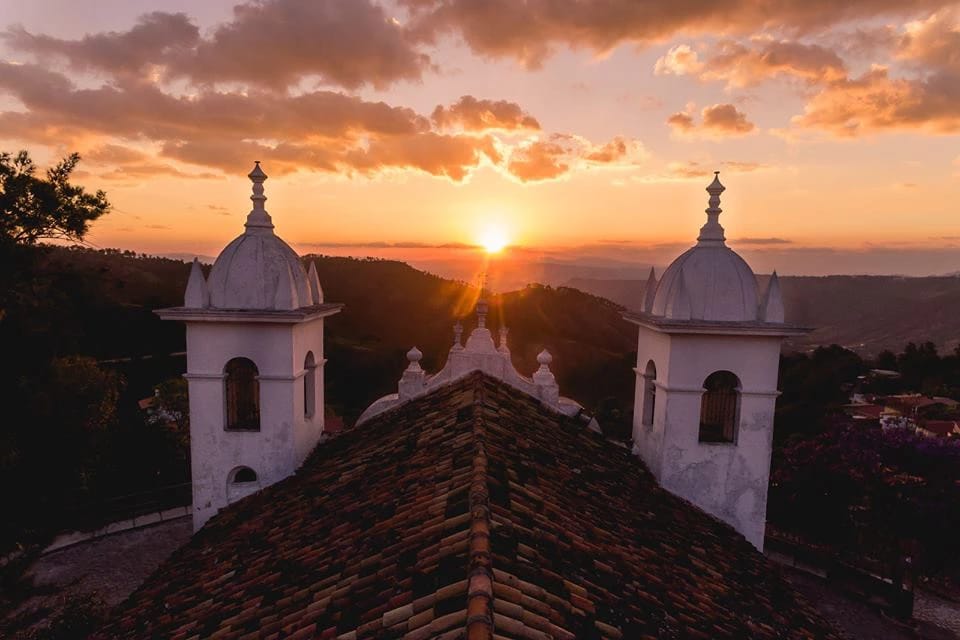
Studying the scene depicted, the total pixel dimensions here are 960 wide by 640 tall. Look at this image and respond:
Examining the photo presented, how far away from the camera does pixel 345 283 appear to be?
6569 cm

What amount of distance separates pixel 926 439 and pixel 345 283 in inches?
2222

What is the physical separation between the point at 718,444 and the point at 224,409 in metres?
7.86

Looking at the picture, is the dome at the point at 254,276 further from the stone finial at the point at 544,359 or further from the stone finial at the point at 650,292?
the stone finial at the point at 650,292

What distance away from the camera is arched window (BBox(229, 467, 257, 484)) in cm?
982

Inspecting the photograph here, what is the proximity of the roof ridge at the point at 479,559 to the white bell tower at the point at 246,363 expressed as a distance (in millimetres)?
4335

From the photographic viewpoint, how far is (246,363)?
32.3ft

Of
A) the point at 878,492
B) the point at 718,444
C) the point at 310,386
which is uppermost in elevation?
the point at 310,386

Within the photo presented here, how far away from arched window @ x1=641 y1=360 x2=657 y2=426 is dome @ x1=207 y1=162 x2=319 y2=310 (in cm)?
593

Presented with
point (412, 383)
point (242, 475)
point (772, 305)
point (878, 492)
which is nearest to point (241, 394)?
point (242, 475)

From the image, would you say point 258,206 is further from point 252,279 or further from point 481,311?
point 481,311

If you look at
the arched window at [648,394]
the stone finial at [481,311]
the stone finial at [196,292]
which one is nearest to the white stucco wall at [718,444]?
the arched window at [648,394]

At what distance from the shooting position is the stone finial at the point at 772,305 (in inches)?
356

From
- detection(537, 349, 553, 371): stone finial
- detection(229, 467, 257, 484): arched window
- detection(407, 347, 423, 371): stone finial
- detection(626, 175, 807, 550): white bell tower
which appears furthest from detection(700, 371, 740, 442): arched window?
detection(229, 467, 257, 484): arched window

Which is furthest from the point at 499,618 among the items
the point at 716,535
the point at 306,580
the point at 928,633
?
the point at 928,633
